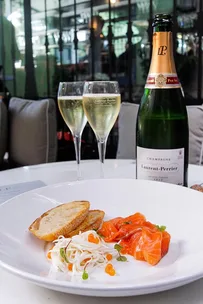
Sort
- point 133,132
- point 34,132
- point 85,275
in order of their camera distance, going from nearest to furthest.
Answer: point 85,275 → point 133,132 → point 34,132

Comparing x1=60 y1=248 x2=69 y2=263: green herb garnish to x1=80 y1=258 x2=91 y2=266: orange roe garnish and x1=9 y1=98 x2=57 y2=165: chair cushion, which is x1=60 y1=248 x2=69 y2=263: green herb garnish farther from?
x1=9 y1=98 x2=57 y2=165: chair cushion

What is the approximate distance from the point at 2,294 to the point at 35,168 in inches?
27.7

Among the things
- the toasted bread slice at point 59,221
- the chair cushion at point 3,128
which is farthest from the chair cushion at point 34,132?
the toasted bread slice at point 59,221

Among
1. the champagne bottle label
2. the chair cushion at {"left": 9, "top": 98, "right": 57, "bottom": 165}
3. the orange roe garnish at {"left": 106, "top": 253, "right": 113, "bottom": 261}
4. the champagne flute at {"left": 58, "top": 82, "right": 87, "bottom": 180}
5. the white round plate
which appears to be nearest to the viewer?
the white round plate

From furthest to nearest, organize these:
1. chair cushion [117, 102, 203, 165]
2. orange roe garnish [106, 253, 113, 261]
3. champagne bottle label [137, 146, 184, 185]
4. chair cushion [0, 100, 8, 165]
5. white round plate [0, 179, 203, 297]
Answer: chair cushion [0, 100, 8, 165]
chair cushion [117, 102, 203, 165]
champagne bottle label [137, 146, 184, 185]
orange roe garnish [106, 253, 113, 261]
white round plate [0, 179, 203, 297]

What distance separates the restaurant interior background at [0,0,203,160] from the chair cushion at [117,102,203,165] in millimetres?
458

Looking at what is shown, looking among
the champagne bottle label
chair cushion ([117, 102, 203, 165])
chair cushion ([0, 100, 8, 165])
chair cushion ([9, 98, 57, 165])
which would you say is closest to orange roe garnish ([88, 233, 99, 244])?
the champagne bottle label

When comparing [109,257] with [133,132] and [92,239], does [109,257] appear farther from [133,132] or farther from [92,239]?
[133,132]

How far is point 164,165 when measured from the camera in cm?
73

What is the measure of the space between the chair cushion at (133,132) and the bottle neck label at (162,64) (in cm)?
79

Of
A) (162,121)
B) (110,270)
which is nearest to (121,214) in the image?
(110,270)

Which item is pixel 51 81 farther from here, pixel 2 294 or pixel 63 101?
pixel 2 294

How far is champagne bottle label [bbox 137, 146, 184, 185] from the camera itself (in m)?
0.73

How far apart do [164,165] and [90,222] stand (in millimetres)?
227
